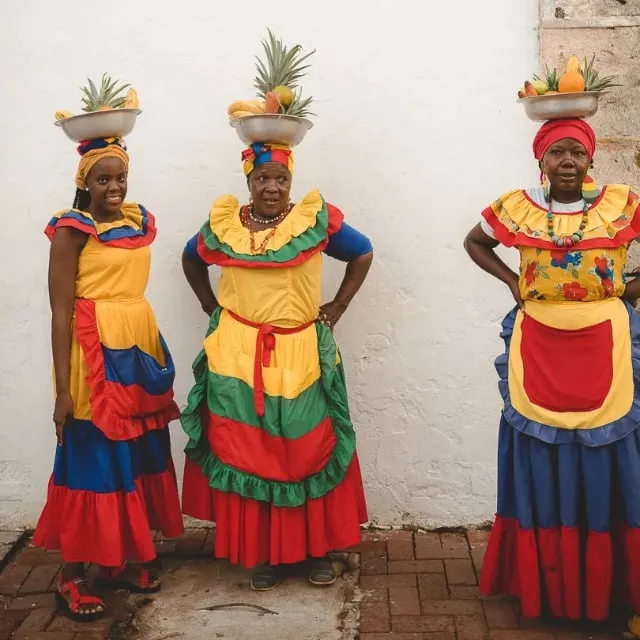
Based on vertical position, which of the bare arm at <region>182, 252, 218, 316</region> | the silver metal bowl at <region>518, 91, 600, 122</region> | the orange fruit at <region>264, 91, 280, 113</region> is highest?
the orange fruit at <region>264, 91, 280, 113</region>

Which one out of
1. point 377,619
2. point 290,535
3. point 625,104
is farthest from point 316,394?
point 625,104

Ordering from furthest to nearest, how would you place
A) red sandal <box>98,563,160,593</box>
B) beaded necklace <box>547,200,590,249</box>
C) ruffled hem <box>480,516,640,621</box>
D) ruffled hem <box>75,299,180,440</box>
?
red sandal <box>98,563,160,593</box> → ruffled hem <box>75,299,180,440</box> → ruffled hem <box>480,516,640,621</box> → beaded necklace <box>547,200,590,249</box>

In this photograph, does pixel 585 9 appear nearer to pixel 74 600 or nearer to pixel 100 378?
pixel 100 378

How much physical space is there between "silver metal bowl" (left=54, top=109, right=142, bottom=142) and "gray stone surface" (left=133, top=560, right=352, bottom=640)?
2.04 meters

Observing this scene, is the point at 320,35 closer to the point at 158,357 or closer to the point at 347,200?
the point at 347,200

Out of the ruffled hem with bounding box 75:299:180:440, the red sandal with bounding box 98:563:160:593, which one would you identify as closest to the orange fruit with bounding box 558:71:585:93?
the ruffled hem with bounding box 75:299:180:440

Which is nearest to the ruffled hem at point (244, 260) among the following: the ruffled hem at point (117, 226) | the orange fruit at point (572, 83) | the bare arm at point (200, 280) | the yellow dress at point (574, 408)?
the bare arm at point (200, 280)

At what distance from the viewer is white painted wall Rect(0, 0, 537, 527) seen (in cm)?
466

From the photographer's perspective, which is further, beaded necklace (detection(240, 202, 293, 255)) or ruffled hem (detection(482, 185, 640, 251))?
beaded necklace (detection(240, 202, 293, 255))

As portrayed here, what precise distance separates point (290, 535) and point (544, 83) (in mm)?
2172

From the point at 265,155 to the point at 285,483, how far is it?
1.41 m

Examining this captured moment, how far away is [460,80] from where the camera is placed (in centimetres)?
465

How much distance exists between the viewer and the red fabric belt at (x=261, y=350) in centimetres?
418

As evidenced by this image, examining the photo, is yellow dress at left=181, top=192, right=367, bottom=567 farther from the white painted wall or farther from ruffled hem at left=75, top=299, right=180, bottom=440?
the white painted wall
